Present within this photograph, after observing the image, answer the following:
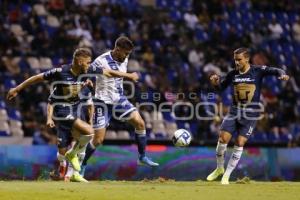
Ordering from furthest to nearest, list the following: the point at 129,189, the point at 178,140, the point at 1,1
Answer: the point at 1,1
the point at 178,140
the point at 129,189

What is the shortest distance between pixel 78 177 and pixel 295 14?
2081 cm

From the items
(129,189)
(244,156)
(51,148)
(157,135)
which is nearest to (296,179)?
(244,156)

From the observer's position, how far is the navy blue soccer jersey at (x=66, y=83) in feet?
49.2

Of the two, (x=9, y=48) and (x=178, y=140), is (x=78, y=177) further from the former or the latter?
(x=9, y=48)

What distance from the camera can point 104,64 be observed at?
15.8 meters

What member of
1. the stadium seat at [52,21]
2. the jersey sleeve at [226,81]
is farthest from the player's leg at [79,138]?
the stadium seat at [52,21]

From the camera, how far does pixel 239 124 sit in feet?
52.3

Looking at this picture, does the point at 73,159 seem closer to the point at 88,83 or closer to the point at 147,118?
the point at 88,83

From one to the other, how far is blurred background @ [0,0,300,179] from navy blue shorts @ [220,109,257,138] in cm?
657

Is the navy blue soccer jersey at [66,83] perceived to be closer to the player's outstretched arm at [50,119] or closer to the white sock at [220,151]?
the player's outstretched arm at [50,119]

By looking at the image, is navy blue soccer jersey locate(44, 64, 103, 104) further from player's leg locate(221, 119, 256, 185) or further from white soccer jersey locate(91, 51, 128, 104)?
player's leg locate(221, 119, 256, 185)

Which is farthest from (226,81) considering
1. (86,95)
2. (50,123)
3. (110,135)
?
(110,135)

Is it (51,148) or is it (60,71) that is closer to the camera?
(60,71)

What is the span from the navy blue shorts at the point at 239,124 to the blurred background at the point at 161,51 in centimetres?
657
